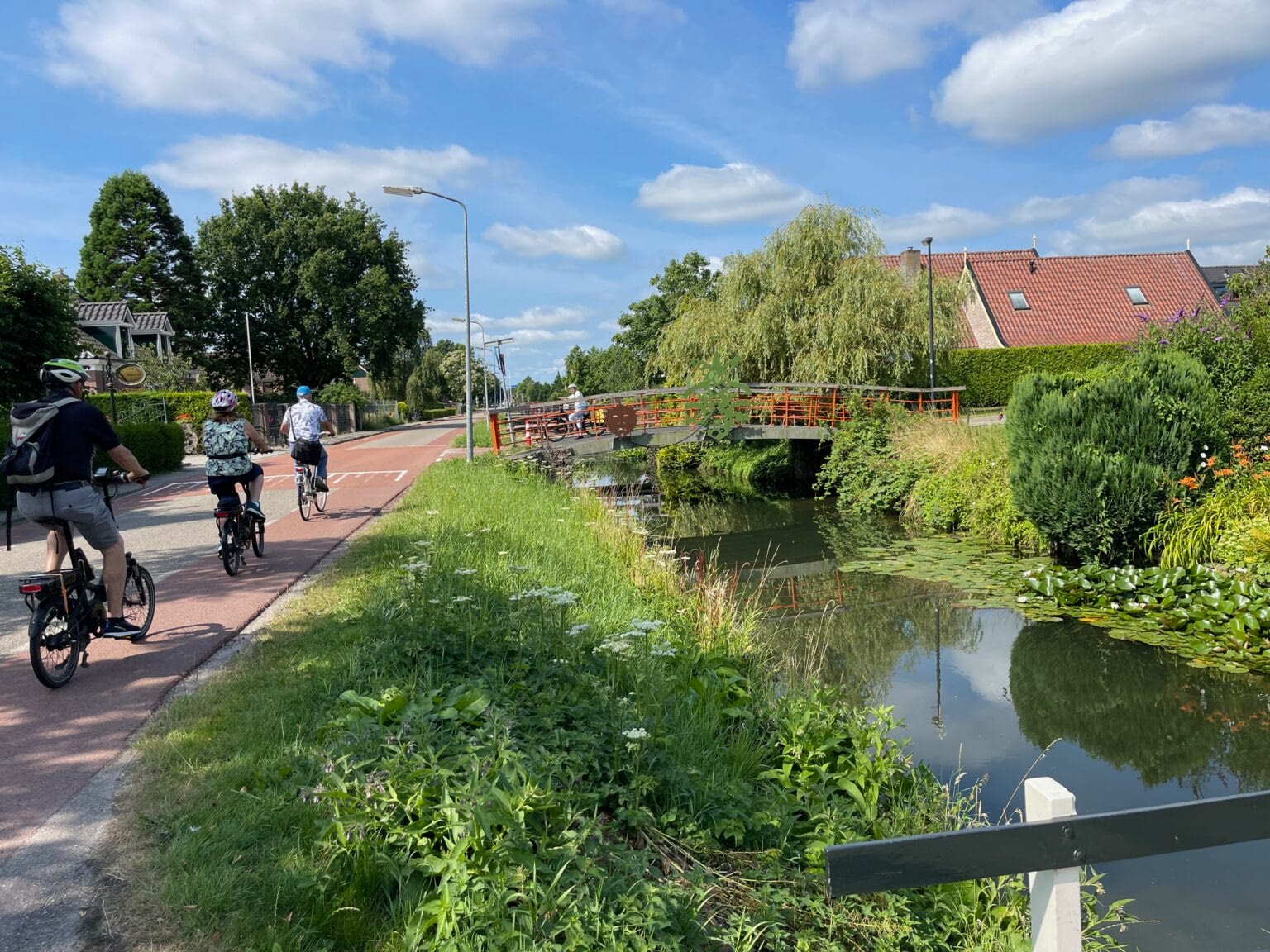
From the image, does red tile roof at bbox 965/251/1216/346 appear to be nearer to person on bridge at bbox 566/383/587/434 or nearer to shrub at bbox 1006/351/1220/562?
person on bridge at bbox 566/383/587/434

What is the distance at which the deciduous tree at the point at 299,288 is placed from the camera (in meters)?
47.6

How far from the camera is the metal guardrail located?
1.67 m

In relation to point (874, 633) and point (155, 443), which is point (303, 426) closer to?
point (874, 633)

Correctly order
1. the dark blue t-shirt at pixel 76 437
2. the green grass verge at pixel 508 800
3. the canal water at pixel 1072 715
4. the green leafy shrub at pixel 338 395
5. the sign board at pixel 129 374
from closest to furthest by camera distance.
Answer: the green grass verge at pixel 508 800, the canal water at pixel 1072 715, the dark blue t-shirt at pixel 76 437, the sign board at pixel 129 374, the green leafy shrub at pixel 338 395

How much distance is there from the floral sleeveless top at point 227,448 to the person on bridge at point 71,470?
2608 mm

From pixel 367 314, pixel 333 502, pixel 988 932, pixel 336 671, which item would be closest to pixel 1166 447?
pixel 988 932

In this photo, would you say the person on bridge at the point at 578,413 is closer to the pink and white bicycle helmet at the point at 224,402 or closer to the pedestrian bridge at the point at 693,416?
the pedestrian bridge at the point at 693,416

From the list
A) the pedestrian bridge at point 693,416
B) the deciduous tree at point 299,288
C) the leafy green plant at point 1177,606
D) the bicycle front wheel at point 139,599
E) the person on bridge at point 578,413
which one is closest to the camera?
the bicycle front wheel at point 139,599

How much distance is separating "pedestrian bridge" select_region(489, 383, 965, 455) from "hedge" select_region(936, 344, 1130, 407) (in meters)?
12.2

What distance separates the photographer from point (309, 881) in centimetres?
265

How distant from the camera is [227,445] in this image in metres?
7.72

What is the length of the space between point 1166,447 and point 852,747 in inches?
294

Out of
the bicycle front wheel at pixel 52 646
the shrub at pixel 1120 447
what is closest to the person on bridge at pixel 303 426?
the bicycle front wheel at pixel 52 646

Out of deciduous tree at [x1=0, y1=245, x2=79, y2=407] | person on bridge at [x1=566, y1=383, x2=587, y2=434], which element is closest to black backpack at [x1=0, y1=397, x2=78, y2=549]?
deciduous tree at [x1=0, y1=245, x2=79, y2=407]
